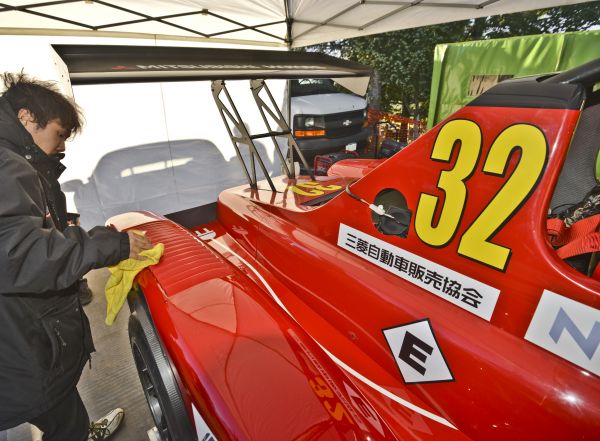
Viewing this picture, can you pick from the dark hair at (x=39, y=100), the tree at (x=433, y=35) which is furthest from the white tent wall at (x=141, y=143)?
the tree at (x=433, y=35)

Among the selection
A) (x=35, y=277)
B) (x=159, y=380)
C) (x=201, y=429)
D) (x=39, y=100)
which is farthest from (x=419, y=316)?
(x=39, y=100)

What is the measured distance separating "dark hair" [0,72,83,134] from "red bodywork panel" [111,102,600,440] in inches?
35.3

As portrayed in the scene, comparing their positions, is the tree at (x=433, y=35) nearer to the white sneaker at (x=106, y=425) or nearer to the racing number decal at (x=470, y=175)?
the racing number decal at (x=470, y=175)

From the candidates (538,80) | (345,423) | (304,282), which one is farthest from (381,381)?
(538,80)

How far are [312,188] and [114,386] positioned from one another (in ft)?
6.67

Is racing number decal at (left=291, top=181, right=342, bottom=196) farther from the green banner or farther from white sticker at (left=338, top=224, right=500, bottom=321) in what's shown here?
the green banner

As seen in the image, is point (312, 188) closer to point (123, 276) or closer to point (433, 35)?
point (123, 276)

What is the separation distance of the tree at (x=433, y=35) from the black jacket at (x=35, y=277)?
11.4 metres

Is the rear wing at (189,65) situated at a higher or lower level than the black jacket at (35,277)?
higher

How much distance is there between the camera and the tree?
9961mm

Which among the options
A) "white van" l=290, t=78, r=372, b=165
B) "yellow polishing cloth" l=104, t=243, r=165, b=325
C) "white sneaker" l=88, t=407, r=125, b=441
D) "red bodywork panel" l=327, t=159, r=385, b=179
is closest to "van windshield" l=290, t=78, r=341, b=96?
"white van" l=290, t=78, r=372, b=165

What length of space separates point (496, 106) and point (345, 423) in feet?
3.80

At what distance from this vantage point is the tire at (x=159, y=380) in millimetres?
→ 1438

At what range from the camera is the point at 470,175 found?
1.09m
